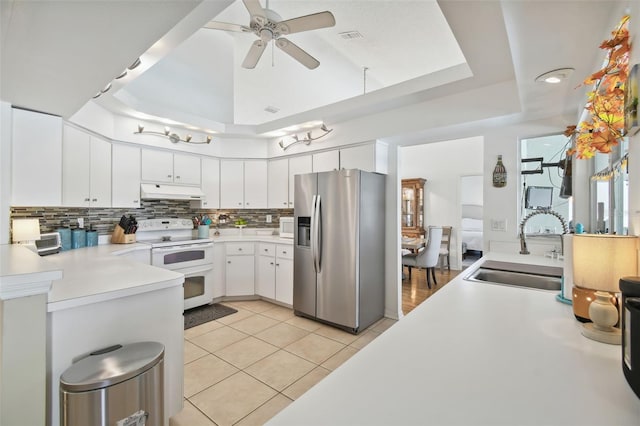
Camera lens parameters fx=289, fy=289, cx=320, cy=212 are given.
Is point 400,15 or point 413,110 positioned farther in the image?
point 413,110

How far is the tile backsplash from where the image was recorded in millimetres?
2876

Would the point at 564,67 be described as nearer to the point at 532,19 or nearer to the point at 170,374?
the point at 532,19

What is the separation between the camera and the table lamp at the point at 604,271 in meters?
0.98

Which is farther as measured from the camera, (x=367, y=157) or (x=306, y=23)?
(x=367, y=157)

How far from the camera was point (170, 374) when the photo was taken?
1.76 meters

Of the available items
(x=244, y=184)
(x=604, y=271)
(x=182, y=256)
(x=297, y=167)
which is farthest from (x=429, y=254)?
(x=604, y=271)

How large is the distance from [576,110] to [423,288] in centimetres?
327

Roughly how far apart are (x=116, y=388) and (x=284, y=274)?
260cm

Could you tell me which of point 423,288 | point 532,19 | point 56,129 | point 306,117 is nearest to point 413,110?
point 306,117

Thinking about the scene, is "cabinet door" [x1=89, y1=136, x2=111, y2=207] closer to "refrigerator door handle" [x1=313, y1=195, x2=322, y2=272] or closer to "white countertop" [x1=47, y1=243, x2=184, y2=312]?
"white countertop" [x1=47, y1=243, x2=184, y2=312]

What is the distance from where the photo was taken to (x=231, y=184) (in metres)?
4.53

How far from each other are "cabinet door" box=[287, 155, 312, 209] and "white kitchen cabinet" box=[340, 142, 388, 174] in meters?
0.56

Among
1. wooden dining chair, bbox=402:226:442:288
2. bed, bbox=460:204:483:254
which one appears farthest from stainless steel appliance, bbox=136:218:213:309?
bed, bbox=460:204:483:254

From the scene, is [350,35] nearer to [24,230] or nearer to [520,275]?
[520,275]
